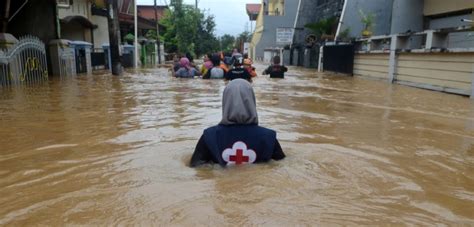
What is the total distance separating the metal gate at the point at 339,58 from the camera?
2022 centimetres

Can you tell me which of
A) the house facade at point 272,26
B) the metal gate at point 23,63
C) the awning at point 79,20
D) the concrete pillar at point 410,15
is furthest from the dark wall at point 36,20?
the house facade at point 272,26

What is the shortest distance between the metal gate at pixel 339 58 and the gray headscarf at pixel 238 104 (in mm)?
16986

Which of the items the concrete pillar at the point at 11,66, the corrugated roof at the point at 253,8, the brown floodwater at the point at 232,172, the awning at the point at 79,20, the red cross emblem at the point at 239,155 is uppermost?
the corrugated roof at the point at 253,8

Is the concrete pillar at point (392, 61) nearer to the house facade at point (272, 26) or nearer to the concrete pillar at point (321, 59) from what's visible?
the concrete pillar at point (321, 59)

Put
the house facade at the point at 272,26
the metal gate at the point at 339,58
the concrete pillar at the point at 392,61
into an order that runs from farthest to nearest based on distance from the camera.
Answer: the house facade at the point at 272,26
the metal gate at the point at 339,58
the concrete pillar at the point at 392,61

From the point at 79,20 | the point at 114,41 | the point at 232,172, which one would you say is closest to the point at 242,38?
the point at 79,20

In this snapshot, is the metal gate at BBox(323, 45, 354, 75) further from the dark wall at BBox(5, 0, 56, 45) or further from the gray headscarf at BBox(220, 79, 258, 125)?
the gray headscarf at BBox(220, 79, 258, 125)

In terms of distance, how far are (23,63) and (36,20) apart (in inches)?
189

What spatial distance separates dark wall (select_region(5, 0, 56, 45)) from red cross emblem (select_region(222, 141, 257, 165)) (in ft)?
52.1

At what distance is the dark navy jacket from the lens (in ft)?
13.5

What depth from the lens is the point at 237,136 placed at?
4105 mm

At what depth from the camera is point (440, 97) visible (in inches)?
430

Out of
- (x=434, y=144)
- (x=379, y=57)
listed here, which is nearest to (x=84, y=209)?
(x=434, y=144)

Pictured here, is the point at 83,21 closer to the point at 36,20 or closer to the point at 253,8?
the point at 36,20
